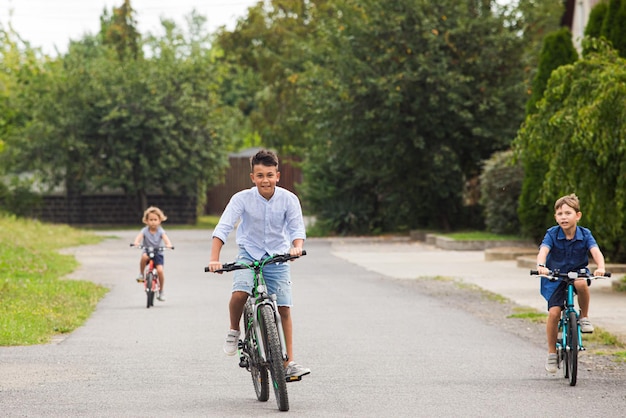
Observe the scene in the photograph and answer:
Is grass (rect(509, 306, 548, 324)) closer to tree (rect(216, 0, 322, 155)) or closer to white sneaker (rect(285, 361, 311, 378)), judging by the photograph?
white sneaker (rect(285, 361, 311, 378))

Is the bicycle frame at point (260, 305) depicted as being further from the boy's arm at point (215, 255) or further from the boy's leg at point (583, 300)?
the boy's leg at point (583, 300)

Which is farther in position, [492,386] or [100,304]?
[100,304]

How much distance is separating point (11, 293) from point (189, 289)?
3.44 metres

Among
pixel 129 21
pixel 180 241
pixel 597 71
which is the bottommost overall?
pixel 180 241

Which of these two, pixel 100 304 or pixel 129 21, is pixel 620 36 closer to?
pixel 100 304

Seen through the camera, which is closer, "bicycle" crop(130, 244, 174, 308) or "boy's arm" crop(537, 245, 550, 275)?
"boy's arm" crop(537, 245, 550, 275)

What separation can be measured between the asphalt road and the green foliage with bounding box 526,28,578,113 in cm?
873

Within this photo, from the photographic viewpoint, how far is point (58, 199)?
161 feet

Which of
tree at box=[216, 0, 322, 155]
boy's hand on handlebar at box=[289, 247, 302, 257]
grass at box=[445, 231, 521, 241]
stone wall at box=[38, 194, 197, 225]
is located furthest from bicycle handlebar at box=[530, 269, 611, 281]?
stone wall at box=[38, 194, 197, 225]

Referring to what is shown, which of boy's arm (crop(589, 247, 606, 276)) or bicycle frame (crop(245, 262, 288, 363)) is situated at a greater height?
boy's arm (crop(589, 247, 606, 276))

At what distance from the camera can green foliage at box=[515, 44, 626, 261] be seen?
15656mm

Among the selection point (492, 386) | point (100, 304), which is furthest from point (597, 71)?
point (492, 386)

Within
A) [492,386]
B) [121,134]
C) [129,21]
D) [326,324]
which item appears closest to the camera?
[492,386]

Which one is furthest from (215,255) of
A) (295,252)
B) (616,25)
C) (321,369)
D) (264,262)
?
(616,25)
